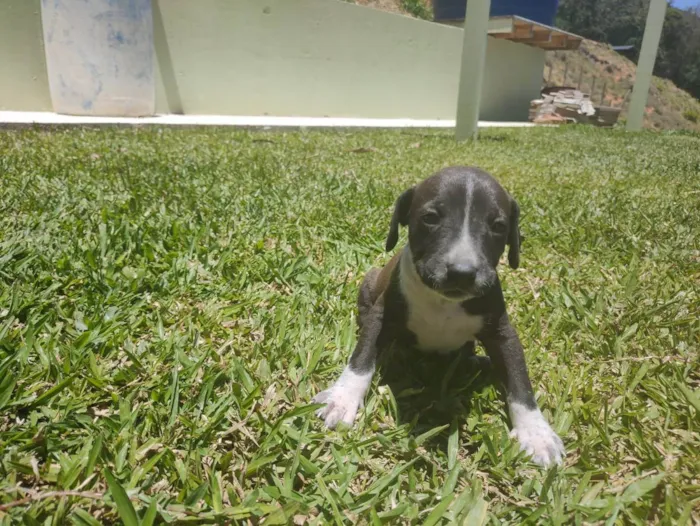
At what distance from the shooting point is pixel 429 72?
18781mm

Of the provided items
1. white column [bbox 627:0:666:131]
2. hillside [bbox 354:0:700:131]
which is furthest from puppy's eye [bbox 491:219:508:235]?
hillside [bbox 354:0:700:131]

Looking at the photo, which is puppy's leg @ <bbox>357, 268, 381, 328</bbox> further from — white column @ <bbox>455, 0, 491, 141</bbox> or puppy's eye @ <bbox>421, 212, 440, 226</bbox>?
white column @ <bbox>455, 0, 491, 141</bbox>

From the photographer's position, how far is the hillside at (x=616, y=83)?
35.4 m

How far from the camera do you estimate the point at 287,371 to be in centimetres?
→ 241

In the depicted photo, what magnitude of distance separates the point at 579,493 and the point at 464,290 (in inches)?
30.9

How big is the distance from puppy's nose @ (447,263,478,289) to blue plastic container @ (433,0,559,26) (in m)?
28.1

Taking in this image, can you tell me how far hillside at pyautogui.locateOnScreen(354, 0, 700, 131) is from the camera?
35.4m

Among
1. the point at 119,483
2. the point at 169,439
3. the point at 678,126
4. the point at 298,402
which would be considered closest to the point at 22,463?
the point at 119,483

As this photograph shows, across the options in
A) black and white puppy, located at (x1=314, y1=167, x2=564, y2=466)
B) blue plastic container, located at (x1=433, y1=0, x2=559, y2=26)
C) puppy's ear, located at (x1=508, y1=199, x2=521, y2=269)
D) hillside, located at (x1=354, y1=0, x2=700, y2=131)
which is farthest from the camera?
hillside, located at (x1=354, y1=0, x2=700, y2=131)

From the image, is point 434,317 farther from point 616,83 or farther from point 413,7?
point 616,83

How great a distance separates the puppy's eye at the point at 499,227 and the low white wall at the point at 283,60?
12572mm

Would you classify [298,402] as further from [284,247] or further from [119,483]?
[284,247]

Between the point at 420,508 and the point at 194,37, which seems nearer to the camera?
the point at 420,508

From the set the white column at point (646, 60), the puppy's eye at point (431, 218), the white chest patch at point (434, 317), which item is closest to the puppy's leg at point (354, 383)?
the white chest patch at point (434, 317)
